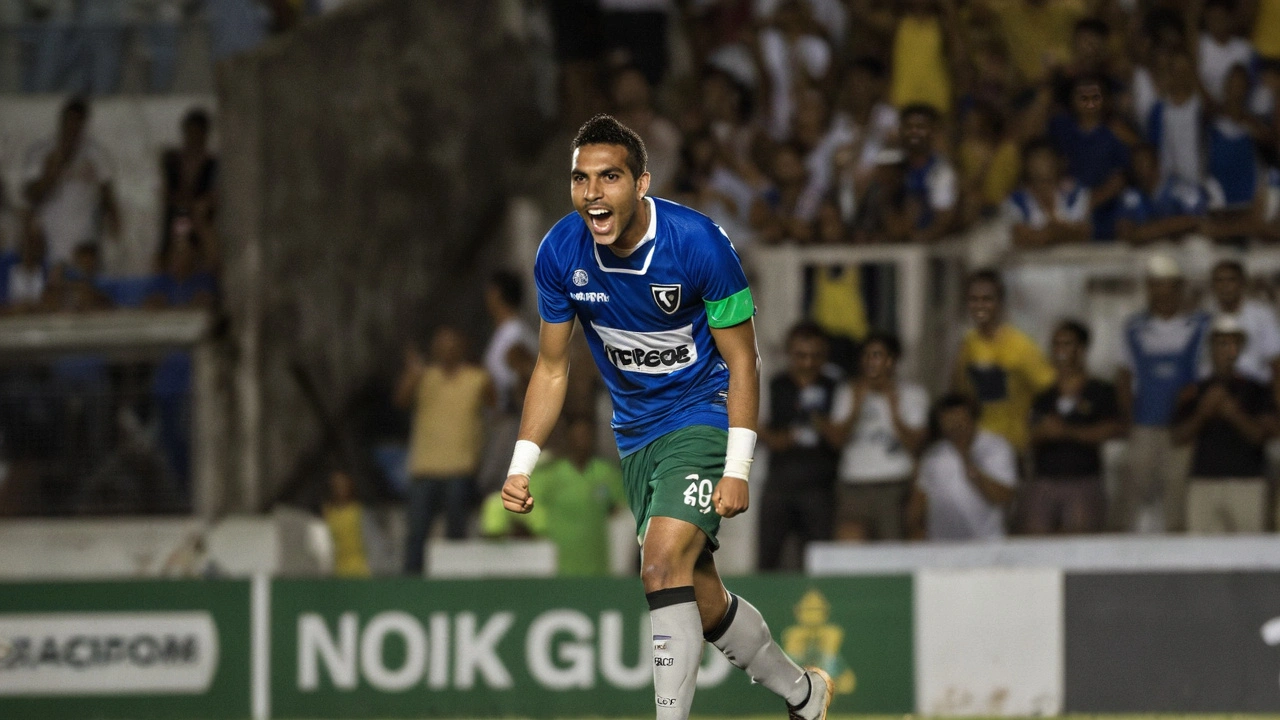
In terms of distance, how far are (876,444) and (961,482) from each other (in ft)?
1.83

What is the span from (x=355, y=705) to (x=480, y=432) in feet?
7.52

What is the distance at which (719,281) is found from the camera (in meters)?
6.84

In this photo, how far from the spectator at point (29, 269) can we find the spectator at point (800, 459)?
5431mm

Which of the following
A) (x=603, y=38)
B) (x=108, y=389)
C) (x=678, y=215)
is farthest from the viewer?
(x=603, y=38)

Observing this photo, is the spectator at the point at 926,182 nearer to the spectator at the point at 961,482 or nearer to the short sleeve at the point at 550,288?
the spectator at the point at 961,482

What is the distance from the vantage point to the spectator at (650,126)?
14078 millimetres

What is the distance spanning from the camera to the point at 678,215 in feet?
22.9

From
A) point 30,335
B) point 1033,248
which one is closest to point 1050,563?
point 1033,248

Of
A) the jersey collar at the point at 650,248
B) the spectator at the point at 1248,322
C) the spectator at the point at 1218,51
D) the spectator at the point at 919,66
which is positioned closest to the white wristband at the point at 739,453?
the jersey collar at the point at 650,248

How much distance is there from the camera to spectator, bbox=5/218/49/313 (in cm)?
1366

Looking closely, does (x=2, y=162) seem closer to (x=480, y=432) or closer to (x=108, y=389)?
(x=108, y=389)

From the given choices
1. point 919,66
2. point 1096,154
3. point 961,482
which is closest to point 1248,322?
point 1096,154

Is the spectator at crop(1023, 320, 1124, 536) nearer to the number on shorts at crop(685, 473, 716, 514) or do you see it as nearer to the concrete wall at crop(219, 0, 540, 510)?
the number on shorts at crop(685, 473, 716, 514)

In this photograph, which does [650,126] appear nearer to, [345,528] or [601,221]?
[345,528]
